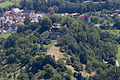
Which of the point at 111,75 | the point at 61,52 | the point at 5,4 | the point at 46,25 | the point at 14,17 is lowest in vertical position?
the point at 14,17

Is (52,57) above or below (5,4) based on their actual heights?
above

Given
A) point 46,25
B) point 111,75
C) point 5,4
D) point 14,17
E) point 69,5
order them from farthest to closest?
point 5,4 → point 69,5 → point 14,17 → point 46,25 → point 111,75

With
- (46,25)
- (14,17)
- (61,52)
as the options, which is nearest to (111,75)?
(61,52)

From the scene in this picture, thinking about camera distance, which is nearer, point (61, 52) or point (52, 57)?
point (52, 57)

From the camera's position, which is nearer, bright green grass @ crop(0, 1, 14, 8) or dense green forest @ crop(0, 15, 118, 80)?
dense green forest @ crop(0, 15, 118, 80)

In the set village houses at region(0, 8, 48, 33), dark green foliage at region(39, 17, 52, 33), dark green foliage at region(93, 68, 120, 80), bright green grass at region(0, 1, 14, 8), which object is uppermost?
dark green foliage at region(39, 17, 52, 33)

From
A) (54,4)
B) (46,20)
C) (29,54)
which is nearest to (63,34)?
(46,20)

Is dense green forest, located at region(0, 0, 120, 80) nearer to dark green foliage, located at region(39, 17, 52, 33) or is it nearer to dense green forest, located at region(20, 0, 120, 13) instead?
dark green foliage, located at region(39, 17, 52, 33)

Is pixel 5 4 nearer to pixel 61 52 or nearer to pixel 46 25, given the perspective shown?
pixel 46 25

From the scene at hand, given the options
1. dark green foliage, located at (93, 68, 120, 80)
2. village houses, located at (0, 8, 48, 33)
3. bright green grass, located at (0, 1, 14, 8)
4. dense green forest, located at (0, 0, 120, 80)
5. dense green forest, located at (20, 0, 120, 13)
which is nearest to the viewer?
dark green foliage, located at (93, 68, 120, 80)

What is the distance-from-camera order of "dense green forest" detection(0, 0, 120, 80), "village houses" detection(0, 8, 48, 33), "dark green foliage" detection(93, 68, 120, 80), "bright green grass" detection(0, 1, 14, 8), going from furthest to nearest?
"bright green grass" detection(0, 1, 14, 8) → "village houses" detection(0, 8, 48, 33) → "dense green forest" detection(0, 0, 120, 80) → "dark green foliage" detection(93, 68, 120, 80)

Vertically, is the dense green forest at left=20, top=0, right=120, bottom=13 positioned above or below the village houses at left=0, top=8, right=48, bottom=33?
above

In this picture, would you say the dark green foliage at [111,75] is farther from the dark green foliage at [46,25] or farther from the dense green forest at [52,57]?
the dark green foliage at [46,25]

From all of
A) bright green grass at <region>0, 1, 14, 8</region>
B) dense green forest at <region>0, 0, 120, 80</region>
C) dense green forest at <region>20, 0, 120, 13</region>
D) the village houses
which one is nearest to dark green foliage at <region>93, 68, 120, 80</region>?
dense green forest at <region>0, 0, 120, 80</region>
